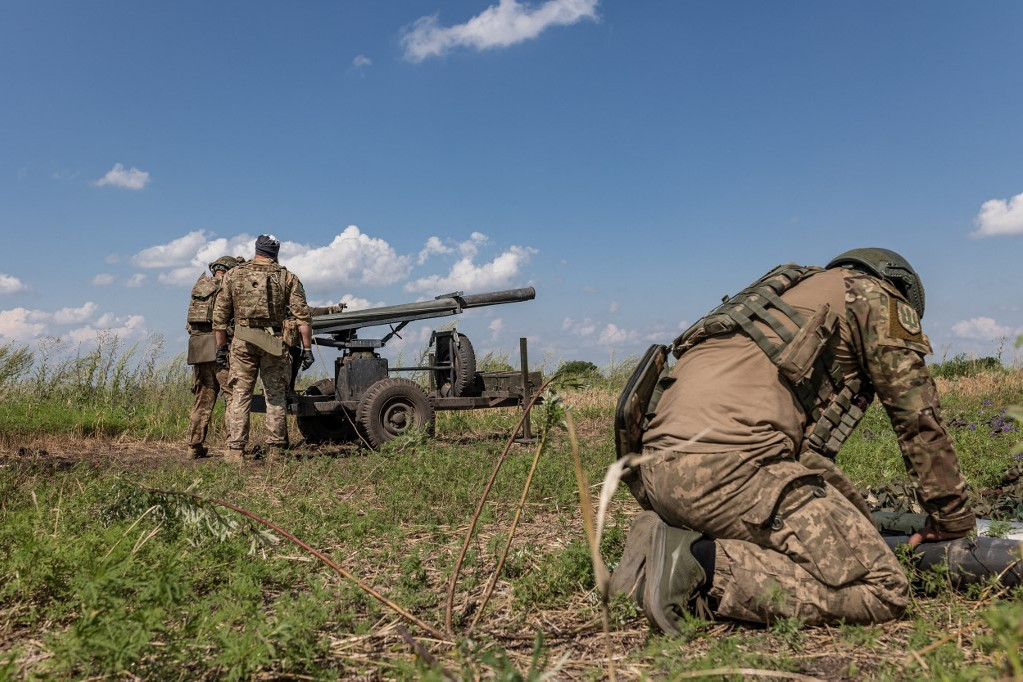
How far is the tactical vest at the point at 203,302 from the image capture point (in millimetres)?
9453

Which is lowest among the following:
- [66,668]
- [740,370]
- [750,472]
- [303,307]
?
[66,668]

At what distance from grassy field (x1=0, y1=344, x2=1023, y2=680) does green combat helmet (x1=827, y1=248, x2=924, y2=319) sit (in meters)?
1.26

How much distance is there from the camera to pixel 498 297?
11.3 m

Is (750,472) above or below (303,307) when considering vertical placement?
below

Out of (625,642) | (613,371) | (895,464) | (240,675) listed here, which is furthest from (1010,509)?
(613,371)

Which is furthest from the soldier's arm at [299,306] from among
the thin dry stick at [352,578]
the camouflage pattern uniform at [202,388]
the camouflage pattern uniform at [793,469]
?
the camouflage pattern uniform at [793,469]

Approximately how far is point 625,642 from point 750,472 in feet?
2.62

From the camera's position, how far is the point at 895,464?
603 cm

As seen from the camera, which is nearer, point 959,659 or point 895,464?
point 959,659

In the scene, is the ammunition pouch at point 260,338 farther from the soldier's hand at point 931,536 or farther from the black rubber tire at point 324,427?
the soldier's hand at point 931,536

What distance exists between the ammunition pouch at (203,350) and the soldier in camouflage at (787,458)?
725cm

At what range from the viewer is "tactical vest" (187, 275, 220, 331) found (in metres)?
9.45

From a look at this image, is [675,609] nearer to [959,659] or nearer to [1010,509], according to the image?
[959,659]

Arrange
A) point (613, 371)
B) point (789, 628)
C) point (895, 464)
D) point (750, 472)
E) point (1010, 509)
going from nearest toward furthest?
point (789, 628) < point (750, 472) < point (1010, 509) < point (895, 464) < point (613, 371)
